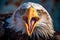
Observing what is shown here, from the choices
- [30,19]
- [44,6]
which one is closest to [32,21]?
[30,19]

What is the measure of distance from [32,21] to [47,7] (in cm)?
21

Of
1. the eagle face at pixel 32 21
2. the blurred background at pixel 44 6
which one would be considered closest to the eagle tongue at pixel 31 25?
the eagle face at pixel 32 21

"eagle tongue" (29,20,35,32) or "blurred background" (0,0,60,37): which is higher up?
"blurred background" (0,0,60,37)

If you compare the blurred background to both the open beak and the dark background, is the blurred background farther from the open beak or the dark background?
the open beak

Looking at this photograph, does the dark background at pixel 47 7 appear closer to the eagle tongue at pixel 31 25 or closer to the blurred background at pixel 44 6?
the blurred background at pixel 44 6

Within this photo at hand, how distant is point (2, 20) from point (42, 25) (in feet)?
1.33

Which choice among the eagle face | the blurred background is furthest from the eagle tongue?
the blurred background

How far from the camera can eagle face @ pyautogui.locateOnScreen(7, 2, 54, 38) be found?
4.41 ft

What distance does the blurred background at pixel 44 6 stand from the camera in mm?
1386

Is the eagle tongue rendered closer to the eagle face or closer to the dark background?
the eagle face

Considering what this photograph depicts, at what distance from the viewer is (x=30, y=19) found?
1340 millimetres

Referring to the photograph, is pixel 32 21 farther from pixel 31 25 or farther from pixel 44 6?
pixel 44 6

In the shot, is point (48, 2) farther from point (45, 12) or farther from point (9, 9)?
point (9, 9)

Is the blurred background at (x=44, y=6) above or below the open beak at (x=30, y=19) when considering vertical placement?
above
